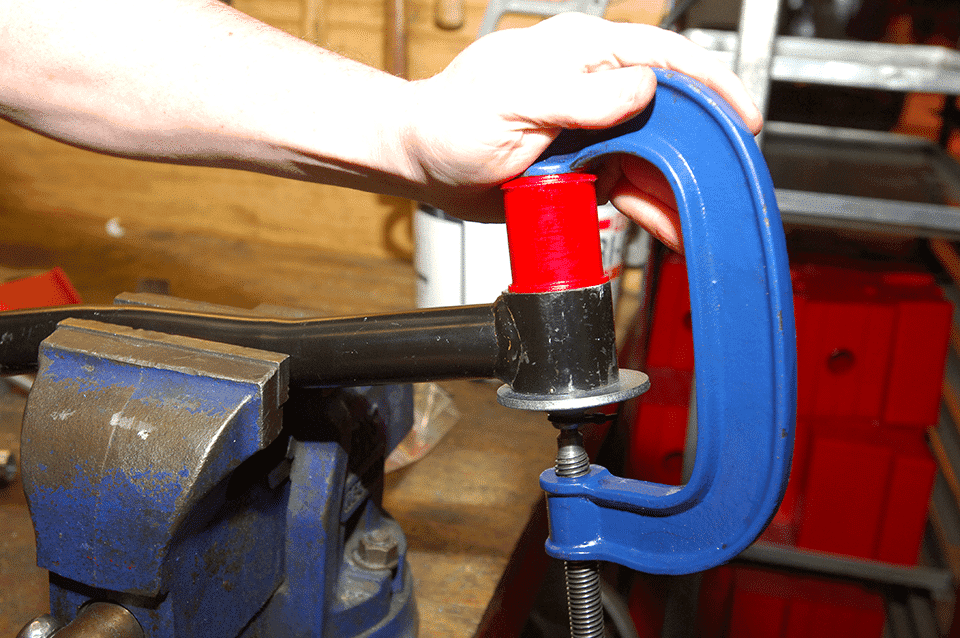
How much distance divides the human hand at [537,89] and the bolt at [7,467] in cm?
60

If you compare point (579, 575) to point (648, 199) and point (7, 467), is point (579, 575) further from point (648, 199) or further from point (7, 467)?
point (7, 467)

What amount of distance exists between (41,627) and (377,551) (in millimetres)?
244

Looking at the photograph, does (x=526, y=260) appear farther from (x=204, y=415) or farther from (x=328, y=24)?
(x=328, y=24)

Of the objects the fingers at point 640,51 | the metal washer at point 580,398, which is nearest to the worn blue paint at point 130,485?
the metal washer at point 580,398

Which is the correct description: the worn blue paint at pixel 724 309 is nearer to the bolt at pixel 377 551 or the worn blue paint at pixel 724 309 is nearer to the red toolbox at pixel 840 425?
the bolt at pixel 377 551

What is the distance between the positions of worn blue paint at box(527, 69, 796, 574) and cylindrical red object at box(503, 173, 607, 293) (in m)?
0.02

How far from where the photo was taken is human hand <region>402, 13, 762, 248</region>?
418 millimetres

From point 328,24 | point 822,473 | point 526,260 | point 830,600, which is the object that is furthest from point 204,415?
point 328,24

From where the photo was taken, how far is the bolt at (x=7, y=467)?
766mm

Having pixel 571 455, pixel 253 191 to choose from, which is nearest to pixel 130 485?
pixel 571 455

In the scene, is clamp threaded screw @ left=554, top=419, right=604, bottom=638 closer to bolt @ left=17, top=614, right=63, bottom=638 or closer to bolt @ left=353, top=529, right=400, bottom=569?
bolt @ left=353, top=529, right=400, bottom=569

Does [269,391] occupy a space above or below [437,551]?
above

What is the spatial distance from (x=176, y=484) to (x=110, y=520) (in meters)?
0.06

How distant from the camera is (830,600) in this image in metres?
1.23
